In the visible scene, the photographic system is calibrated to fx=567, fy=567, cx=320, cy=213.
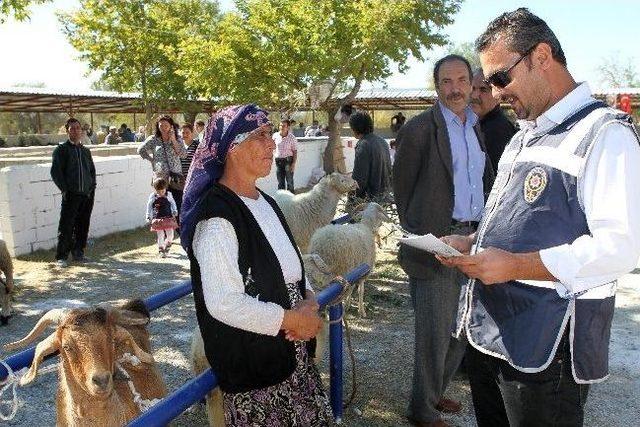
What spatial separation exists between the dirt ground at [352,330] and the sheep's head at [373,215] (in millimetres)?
858

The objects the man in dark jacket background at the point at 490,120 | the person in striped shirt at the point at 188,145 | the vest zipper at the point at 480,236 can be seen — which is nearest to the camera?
the vest zipper at the point at 480,236

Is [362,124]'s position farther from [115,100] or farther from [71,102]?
[71,102]

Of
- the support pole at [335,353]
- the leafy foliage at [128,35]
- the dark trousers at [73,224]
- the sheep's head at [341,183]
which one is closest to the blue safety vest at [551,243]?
the support pole at [335,353]

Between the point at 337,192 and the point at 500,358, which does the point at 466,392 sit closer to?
the point at 500,358

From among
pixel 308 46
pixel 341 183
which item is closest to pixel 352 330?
pixel 341 183

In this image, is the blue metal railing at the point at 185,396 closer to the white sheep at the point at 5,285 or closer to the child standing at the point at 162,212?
the white sheep at the point at 5,285

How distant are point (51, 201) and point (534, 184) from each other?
8.95m

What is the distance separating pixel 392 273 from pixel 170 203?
3632 mm

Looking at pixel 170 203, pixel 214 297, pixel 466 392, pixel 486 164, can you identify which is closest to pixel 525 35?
pixel 214 297

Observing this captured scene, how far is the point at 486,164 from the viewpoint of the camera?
3.51 metres

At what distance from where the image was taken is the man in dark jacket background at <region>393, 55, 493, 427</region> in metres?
3.25

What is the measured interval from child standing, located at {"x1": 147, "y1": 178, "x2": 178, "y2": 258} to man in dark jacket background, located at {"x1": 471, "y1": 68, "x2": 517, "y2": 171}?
5683 mm

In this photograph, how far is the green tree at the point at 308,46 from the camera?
14602mm

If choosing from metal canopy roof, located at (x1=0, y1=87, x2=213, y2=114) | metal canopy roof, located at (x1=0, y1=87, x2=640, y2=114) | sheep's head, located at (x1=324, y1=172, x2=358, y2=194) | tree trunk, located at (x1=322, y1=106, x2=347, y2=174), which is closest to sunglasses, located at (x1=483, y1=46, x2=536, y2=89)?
sheep's head, located at (x1=324, y1=172, x2=358, y2=194)
